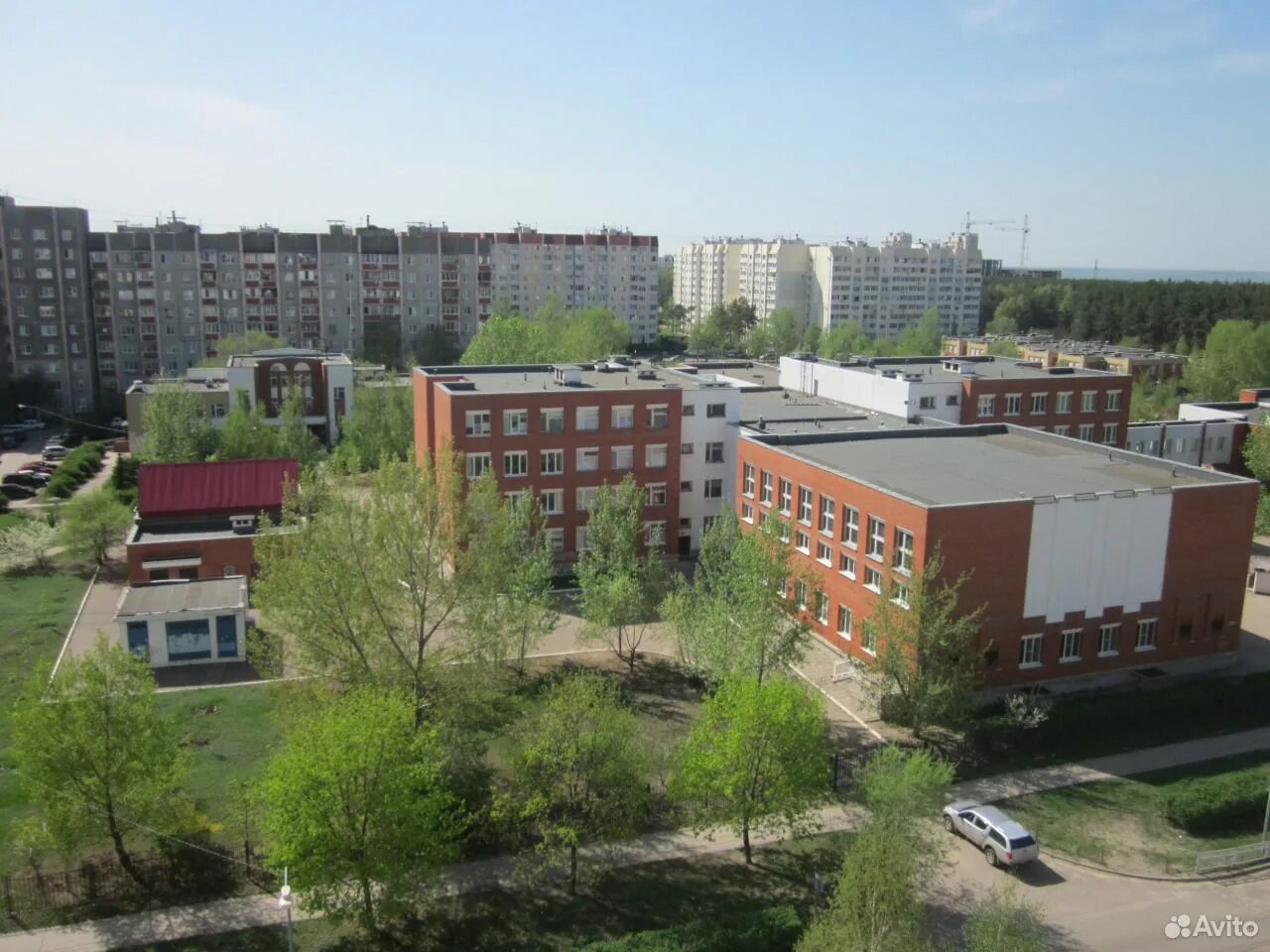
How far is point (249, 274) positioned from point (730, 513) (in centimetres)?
7911

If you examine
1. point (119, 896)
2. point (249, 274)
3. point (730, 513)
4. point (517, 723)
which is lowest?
point (119, 896)

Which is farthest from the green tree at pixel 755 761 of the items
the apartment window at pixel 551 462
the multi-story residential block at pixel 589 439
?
the apartment window at pixel 551 462

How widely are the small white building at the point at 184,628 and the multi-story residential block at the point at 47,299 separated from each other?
65.6 metres

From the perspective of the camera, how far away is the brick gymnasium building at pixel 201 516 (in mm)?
39750

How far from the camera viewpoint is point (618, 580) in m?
32.8

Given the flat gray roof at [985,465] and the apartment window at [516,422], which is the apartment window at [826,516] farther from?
the apartment window at [516,422]

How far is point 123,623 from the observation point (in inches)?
1315

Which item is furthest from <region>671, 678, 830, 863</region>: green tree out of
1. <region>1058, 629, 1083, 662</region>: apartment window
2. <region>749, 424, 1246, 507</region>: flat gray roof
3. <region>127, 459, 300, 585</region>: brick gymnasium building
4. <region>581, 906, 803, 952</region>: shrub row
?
<region>127, 459, 300, 585</region>: brick gymnasium building

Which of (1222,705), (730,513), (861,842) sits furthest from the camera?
(730,513)

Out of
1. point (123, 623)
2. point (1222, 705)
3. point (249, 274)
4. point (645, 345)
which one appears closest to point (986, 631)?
point (1222, 705)

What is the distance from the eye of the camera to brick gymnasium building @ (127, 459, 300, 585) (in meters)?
39.8

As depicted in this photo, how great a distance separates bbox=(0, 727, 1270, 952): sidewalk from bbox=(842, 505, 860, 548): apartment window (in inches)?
373

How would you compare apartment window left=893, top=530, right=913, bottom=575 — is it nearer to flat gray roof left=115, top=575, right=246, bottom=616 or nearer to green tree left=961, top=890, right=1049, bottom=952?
green tree left=961, top=890, right=1049, bottom=952

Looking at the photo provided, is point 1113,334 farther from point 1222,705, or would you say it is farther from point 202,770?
point 202,770
